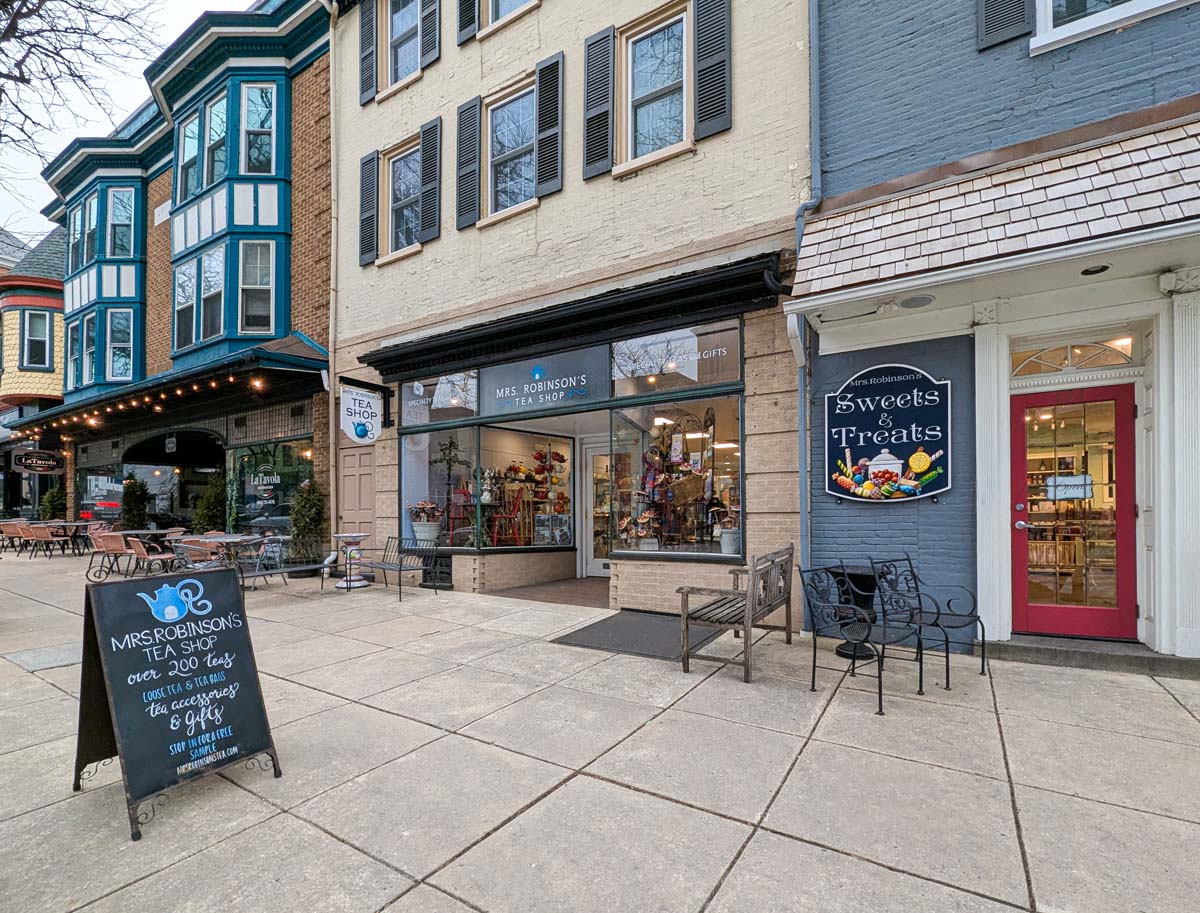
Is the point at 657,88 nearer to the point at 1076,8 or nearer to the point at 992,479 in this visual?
the point at 1076,8

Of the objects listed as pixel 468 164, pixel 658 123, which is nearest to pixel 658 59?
pixel 658 123

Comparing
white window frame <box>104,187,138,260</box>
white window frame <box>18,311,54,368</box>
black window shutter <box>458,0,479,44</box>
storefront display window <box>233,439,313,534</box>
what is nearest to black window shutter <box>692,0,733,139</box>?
black window shutter <box>458,0,479,44</box>

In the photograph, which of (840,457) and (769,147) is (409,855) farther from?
(769,147)

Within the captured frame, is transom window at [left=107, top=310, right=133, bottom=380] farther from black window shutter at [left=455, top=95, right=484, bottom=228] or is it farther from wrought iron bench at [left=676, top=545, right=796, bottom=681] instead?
wrought iron bench at [left=676, top=545, right=796, bottom=681]

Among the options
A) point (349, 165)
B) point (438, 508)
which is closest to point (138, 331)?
point (349, 165)

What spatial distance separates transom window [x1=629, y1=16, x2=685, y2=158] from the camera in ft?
25.1

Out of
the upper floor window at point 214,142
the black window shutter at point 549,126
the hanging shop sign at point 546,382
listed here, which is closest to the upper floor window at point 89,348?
the upper floor window at point 214,142

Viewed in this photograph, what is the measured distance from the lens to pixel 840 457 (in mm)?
6207

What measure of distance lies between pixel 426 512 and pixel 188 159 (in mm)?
11472

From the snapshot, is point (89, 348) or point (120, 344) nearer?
point (120, 344)

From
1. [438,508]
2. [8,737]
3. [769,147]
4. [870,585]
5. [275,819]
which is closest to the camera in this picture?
[275,819]

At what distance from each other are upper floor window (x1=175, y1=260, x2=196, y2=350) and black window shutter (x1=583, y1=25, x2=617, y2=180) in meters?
11.1

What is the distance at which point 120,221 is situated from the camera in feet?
56.0

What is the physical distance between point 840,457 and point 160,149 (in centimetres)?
1928
